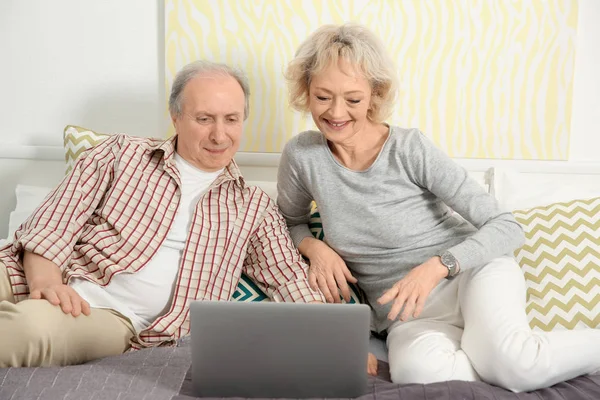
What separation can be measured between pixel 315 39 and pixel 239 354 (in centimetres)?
95

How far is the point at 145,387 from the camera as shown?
1312 mm

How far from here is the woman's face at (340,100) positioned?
173 centimetres

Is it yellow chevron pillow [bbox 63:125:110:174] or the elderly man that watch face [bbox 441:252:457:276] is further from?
yellow chevron pillow [bbox 63:125:110:174]

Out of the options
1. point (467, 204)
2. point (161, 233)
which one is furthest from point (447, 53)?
point (161, 233)

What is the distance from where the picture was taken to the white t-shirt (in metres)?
1.70

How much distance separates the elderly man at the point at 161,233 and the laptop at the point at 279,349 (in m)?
0.43

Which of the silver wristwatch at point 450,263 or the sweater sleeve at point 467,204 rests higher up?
the sweater sleeve at point 467,204

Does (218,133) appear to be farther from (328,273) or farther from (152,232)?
(328,273)

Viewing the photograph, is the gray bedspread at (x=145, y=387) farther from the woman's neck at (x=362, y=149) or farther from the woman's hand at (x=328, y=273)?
the woman's neck at (x=362, y=149)

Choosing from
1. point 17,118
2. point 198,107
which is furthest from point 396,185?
point 17,118

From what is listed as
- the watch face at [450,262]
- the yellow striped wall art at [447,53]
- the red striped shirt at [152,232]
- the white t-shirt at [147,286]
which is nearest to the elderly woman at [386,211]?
the watch face at [450,262]

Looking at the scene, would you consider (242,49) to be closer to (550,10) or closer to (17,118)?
(17,118)

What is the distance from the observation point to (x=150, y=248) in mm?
1771

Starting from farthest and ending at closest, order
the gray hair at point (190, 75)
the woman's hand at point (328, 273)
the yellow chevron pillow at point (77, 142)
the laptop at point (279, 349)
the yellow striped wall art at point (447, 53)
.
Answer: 1. the yellow striped wall art at point (447, 53)
2. the yellow chevron pillow at point (77, 142)
3. the gray hair at point (190, 75)
4. the woman's hand at point (328, 273)
5. the laptop at point (279, 349)
